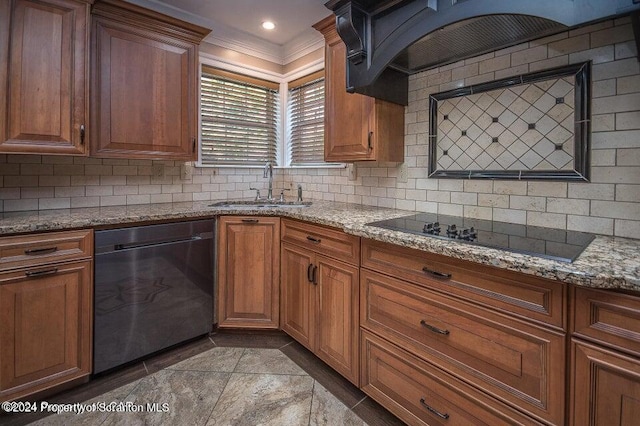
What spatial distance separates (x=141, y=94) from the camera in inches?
87.2

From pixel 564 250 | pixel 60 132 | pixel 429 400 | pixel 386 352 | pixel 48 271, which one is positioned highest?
pixel 60 132

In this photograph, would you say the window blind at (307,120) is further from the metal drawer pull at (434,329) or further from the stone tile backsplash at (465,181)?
the metal drawer pull at (434,329)

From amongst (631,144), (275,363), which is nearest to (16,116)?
(275,363)

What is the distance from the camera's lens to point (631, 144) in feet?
4.44

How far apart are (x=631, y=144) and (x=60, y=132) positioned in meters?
2.94

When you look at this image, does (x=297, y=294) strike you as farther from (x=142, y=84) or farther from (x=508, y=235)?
(x=142, y=84)

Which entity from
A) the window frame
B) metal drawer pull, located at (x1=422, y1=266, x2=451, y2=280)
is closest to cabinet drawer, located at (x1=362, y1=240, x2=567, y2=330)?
metal drawer pull, located at (x1=422, y1=266, x2=451, y2=280)

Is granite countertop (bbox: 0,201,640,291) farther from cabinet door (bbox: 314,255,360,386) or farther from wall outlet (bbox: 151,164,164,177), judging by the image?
wall outlet (bbox: 151,164,164,177)

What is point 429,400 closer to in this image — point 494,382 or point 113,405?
point 494,382

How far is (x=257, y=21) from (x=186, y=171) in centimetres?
145

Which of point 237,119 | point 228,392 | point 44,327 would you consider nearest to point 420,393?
point 228,392

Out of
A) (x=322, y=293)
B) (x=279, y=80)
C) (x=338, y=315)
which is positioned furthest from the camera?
(x=279, y=80)

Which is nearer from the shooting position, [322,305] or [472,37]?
→ [472,37]

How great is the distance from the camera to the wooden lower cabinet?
1.78m
